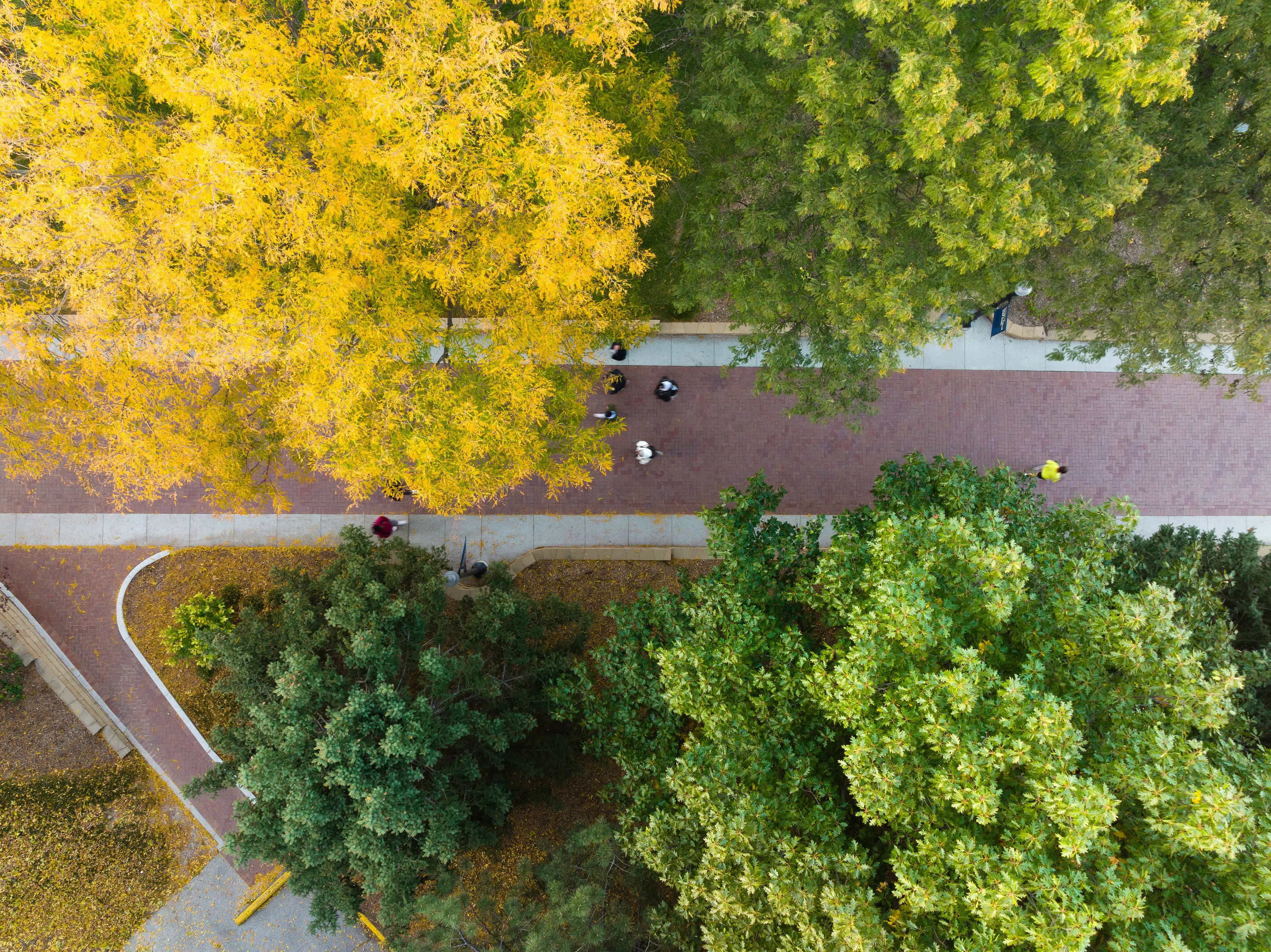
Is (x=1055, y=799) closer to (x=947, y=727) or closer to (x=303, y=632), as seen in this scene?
(x=947, y=727)

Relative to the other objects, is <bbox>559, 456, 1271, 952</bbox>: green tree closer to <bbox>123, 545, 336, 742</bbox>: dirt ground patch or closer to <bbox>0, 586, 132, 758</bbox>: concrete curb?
<bbox>123, 545, 336, 742</bbox>: dirt ground patch

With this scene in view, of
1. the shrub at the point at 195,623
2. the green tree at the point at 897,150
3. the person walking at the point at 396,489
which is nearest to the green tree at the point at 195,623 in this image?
the shrub at the point at 195,623

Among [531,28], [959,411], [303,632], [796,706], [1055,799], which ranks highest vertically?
[531,28]

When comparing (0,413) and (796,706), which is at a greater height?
(0,413)

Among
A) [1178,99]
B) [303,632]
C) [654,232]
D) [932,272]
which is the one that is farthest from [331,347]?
[1178,99]

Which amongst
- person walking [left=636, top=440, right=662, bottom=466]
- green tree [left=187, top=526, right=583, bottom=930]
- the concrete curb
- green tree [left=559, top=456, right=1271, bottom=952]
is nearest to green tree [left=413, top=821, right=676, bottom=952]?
green tree [left=187, top=526, right=583, bottom=930]

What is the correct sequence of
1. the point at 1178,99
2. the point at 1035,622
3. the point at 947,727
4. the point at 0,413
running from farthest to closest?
1. the point at 0,413
2. the point at 1178,99
3. the point at 1035,622
4. the point at 947,727

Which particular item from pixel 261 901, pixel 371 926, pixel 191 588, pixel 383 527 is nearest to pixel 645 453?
pixel 383 527

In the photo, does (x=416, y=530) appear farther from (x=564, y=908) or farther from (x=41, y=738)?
(x=41, y=738)
